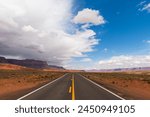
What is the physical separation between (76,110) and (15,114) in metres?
2.68

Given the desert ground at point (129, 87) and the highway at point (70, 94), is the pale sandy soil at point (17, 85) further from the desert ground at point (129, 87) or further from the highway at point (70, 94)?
the desert ground at point (129, 87)

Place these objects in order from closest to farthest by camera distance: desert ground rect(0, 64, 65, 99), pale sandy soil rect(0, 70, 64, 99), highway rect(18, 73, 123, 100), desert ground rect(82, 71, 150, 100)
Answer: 1. highway rect(18, 73, 123, 100)
2. desert ground rect(82, 71, 150, 100)
3. pale sandy soil rect(0, 70, 64, 99)
4. desert ground rect(0, 64, 65, 99)

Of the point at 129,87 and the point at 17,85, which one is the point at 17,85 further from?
the point at 129,87

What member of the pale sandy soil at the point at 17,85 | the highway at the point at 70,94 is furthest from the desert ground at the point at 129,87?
the pale sandy soil at the point at 17,85

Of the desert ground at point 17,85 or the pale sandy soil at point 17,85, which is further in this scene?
the desert ground at point 17,85

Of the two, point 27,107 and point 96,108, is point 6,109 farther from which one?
point 96,108

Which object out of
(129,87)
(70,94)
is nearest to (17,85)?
(70,94)

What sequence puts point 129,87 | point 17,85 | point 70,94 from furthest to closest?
point 17,85, point 129,87, point 70,94

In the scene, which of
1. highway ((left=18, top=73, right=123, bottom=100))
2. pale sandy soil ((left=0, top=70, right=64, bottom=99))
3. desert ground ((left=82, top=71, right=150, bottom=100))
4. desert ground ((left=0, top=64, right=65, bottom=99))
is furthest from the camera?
desert ground ((left=0, top=64, right=65, bottom=99))

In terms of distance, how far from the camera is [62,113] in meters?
8.34

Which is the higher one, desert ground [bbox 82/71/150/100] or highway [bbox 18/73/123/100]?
highway [bbox 18/73/123/100]

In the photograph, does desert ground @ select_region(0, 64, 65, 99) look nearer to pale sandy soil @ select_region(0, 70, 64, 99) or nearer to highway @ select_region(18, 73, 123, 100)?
pale sandy soil @ select_region(0, 70, 64, 99)

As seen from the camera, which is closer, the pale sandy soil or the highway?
the highway

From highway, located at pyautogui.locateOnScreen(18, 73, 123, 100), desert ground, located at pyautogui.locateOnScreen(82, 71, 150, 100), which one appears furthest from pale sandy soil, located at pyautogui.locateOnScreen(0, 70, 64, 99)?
desert ground, located at pyautogui.locateOnScreen(82, 71, 150, 100)
